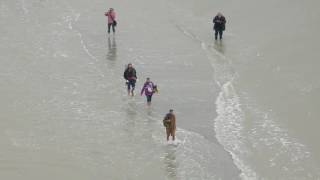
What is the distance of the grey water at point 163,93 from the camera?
21.0m

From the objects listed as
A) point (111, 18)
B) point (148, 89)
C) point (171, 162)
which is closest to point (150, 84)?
point (148, 89)

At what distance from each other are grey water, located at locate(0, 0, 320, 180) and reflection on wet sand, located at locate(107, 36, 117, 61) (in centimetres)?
9

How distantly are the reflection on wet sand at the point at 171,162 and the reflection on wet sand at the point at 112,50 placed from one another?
10.6m

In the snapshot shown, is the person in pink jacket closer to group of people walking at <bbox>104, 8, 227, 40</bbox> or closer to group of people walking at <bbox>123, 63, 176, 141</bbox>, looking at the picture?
group of people walking at <bbox>104, 8, 227, 40</bbox>

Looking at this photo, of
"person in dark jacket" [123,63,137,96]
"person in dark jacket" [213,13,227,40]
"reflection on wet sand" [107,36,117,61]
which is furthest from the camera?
"person in dark jacket" [213,13,227,40]

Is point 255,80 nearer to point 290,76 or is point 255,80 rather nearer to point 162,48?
point 290,76

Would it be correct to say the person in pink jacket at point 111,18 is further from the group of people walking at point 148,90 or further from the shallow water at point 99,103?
the group of people walking at point 148,90

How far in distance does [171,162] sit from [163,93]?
21.2 feet

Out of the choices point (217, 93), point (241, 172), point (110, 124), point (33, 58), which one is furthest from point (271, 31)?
point (241, 172)

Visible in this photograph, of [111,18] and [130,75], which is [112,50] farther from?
[130,75]

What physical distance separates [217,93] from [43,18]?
1507 centimetres

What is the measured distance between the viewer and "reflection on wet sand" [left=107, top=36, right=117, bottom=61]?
1264 inches

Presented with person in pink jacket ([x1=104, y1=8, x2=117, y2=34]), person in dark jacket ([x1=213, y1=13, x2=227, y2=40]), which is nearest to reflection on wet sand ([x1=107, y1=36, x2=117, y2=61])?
person in pink jacket ([x1=104, y1=8, x2=117, y2=34])

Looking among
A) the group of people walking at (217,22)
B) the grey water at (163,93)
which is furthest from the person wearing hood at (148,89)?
the group of people walking at (217,22)
